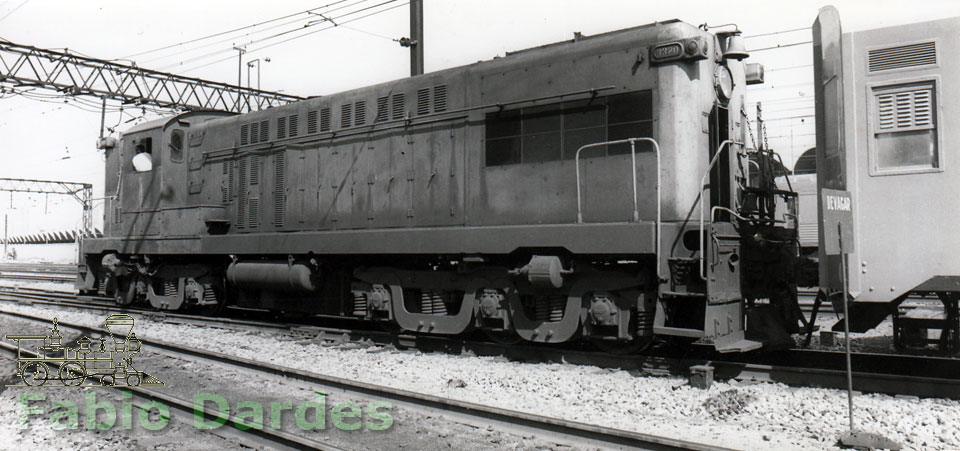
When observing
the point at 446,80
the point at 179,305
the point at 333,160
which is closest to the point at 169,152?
the point at 179,305

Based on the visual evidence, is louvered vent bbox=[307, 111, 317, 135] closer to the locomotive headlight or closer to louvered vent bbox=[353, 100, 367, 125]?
louvered vent bbox=[353, 100, 367, 125]

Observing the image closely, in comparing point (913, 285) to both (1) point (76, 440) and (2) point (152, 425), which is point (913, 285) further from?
(1) point (76, 440)

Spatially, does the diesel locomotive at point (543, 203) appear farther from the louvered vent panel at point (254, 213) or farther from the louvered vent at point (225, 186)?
the louvered vent at point (225, 186)

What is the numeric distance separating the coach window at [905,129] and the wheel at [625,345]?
108 inches

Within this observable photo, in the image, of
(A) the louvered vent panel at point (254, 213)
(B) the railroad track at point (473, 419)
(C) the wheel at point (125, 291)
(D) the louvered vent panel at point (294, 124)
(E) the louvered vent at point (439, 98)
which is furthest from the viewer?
(C) the wheel at point (125, 291)

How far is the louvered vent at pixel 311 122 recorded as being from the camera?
990 centimetres

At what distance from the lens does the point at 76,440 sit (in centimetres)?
495

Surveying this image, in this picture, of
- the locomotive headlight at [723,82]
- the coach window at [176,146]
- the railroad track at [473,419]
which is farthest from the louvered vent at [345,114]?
the locomotive headlight at [723,82]

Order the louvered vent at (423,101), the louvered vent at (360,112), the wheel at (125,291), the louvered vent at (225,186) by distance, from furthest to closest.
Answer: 1. the wheel at (125,291)
2. the louvered vent at (225,186)
3. the louvered vent at (360,112)
4. the louvered vent at (423,101)

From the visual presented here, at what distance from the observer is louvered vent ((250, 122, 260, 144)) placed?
10789 mm

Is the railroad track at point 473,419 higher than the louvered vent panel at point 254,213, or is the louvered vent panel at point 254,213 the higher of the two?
the louvered vent panel at point 254,213

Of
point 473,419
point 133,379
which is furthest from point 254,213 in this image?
point 473,419

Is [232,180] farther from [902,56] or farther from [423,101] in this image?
[902,56]

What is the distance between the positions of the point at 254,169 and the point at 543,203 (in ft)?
18.2
